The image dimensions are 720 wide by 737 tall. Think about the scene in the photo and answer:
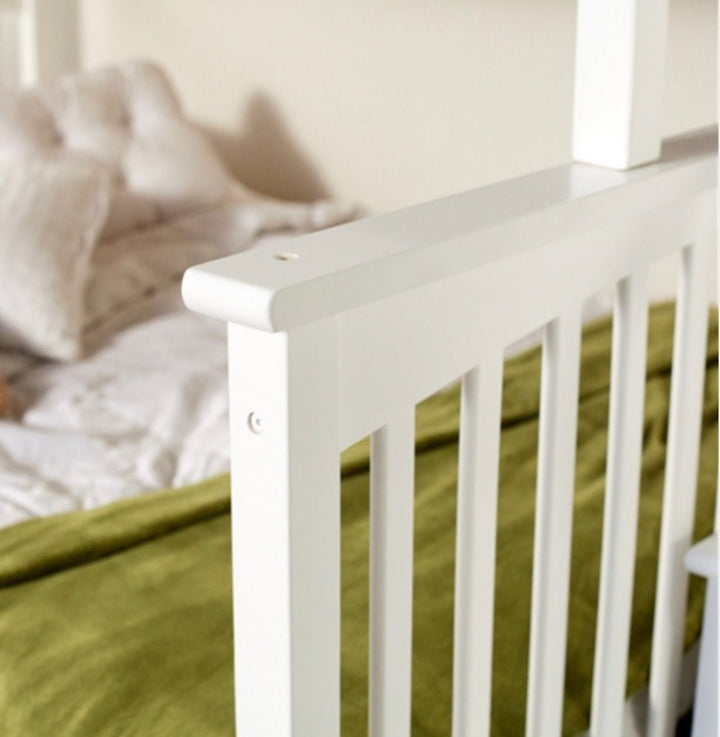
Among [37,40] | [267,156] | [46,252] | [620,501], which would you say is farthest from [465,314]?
[37,40]

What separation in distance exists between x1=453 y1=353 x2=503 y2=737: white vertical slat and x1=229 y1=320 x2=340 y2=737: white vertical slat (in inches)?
5.3

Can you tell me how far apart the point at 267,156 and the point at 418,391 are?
1.70 m

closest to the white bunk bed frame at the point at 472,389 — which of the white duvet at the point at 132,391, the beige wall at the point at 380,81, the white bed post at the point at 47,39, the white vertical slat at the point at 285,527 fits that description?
the white vertical slat at the point at 285,527

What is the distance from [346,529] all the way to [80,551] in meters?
0.23

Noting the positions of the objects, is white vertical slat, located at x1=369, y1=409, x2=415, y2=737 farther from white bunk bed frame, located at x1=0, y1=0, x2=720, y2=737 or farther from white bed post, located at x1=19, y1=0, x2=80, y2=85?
white bed post, located at x1=19, y1=0, x2=80, y2=85

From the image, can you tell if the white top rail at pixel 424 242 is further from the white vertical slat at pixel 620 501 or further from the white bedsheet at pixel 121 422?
the white bedsheet at pixel 121 422

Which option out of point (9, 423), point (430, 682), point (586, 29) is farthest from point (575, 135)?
point (9, 423)

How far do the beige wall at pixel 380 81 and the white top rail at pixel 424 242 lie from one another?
87 cm

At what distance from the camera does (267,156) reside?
2.39 metres

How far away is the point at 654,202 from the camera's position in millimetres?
917

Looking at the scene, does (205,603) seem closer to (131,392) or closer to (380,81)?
(131,392)

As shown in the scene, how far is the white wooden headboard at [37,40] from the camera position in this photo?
2596mm

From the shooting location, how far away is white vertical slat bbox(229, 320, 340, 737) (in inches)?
24.9

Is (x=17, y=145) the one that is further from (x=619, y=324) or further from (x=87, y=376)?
(x=619, y=324)
